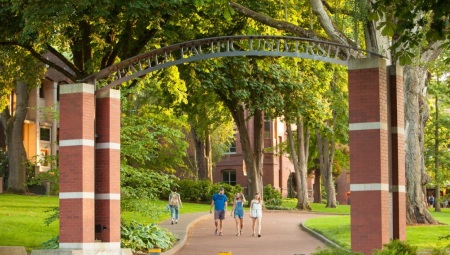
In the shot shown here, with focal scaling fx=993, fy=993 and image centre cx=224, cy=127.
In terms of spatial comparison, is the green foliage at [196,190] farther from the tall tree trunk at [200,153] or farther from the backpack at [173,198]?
the backpack at [173,198]

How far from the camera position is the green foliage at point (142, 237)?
2752 centimetres

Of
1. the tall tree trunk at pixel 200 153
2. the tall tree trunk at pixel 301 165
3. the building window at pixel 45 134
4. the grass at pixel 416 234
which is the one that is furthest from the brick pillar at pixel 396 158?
the building window at pixel 45 134

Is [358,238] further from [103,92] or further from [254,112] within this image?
[254,112]

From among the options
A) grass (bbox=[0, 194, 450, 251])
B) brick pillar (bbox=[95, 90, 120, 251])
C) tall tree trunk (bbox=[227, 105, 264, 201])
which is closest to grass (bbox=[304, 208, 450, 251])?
grass (bbox=[0, 194, 450, 251])

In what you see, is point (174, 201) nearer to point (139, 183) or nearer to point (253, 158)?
point (139, 183)

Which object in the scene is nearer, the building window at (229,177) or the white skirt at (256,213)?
the white skirt at (256,213)

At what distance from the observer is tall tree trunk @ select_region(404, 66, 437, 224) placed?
34.7m

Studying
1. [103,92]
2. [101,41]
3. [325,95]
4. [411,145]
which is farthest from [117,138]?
[325,95]

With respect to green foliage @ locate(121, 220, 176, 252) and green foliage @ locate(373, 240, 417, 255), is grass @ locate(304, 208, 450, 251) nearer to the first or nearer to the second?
green foliage @ locate(121, 220, 176, 252)

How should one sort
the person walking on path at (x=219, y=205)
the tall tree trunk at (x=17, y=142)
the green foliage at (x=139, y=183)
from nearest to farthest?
the green foliage at (x=139, y=183) → the person walking on path at (x=219, y=205) → the tall tree trunk at (x=17, y=142)

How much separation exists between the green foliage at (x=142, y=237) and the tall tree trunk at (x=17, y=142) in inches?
1063

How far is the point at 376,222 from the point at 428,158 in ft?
154

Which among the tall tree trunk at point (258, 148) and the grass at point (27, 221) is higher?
the tall tree trunk at point (258, 148)

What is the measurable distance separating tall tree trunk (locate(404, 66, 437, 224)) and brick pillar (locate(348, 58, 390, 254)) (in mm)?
13861
